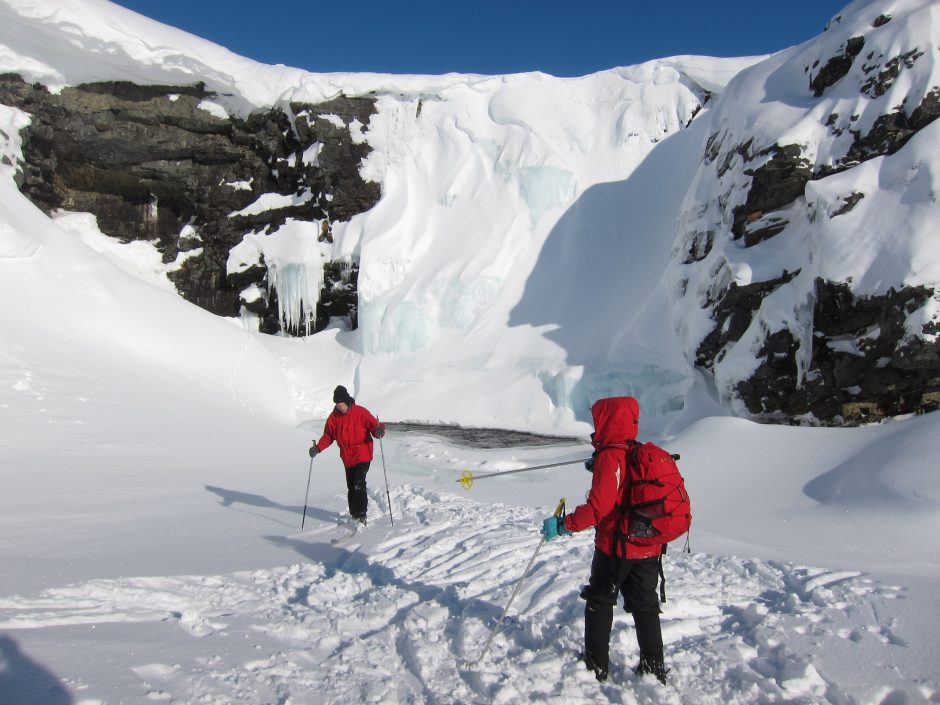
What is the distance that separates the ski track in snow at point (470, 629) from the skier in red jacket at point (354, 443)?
1139 millimetres

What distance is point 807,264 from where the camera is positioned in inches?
450

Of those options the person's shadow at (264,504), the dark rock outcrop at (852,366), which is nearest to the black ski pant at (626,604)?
the person's shadow at (264,504)

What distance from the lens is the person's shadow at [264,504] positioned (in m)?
6.63

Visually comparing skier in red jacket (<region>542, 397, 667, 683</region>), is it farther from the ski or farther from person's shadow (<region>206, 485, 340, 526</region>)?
person's shadow (<region>206, 485, 340, 526</region>)

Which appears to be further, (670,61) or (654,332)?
(670,61)

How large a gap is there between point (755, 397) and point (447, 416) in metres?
9.35

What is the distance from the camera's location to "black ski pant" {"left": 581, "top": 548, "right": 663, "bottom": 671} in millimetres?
3008

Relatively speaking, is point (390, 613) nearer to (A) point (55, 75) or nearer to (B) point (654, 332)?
(B) point (654, 332)

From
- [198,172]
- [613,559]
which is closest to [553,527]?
[613,559]

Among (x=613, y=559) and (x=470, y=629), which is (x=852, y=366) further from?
(x=470, y=629)

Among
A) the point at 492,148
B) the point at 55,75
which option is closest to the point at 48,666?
the point at 492,148

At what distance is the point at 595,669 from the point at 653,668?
0.28 m

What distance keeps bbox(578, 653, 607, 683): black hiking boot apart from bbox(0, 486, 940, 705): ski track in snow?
0.04m

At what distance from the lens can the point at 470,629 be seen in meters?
3.52
